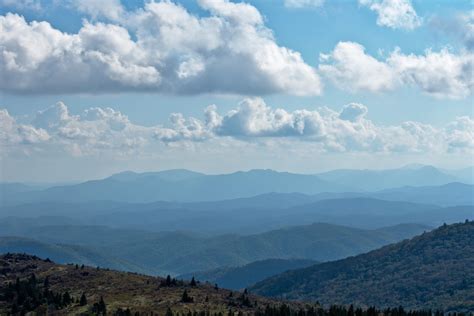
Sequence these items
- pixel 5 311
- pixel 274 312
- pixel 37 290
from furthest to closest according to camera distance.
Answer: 1. pixel 37 290
2. pixel 5 311
3. pixel 274 312

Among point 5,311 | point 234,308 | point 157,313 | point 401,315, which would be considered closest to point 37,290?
point 5,311

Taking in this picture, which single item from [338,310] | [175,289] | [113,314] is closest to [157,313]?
[113,314]

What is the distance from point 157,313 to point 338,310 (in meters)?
48.2

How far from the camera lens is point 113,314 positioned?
513 feet

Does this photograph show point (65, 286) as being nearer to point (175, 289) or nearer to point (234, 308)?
point (175, 289)

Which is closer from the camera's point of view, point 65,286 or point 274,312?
point 274,312

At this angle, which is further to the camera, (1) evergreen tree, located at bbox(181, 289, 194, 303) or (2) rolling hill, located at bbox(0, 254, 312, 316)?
(1) evergreen tree, located at bbox(181, 289, 194, 303)

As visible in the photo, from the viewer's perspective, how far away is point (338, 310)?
15362 centimetres

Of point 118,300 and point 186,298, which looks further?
point 118,300

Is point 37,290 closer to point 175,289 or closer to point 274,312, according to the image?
point 175,289

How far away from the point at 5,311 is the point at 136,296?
37.7m

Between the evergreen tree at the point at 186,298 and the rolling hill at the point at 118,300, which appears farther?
the evergreen tree at the point at 186,298

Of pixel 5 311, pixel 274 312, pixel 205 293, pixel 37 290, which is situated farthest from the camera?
pixel 205 293

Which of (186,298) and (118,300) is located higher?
(186,298)
